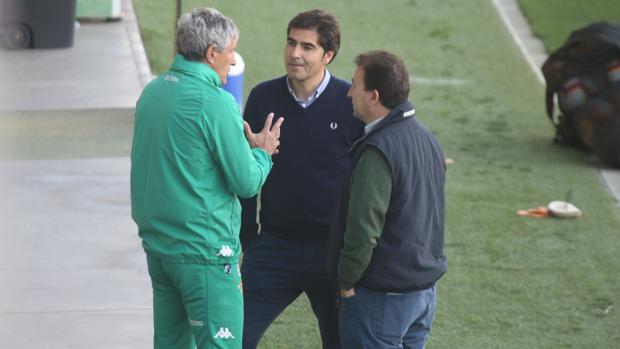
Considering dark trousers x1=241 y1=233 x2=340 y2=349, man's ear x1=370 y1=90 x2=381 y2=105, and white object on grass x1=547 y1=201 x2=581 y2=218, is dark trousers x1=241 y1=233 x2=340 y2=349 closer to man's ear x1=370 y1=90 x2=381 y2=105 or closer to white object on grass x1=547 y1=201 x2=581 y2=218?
man's ear x1=370 y1=90 x2=381 y2=105

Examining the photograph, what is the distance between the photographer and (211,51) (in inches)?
186

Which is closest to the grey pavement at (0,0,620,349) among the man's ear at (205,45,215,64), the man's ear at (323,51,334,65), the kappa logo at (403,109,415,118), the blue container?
the blue container

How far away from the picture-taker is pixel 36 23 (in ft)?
44.7

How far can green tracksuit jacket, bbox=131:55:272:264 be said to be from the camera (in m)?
4.70

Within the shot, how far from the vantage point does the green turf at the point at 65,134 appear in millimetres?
Result: 10367

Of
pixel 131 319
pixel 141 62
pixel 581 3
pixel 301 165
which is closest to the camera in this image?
pixel 301 165

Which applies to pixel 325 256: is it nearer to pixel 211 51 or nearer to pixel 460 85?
pixel 211 51

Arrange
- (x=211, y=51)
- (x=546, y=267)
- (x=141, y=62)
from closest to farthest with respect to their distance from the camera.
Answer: (x=211, y=51) < (x=546, y=267) < (x=141, y=62)

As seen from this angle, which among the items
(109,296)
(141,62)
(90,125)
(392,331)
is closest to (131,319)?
(109,296)

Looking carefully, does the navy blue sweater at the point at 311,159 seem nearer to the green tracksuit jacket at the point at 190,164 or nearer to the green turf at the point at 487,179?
the green tracksuit jacket at the point at 190,164

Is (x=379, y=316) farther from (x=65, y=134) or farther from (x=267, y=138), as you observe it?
(x=65, y=134)

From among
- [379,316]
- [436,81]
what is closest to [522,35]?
[436,81]

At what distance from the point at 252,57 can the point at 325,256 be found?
30.1ft

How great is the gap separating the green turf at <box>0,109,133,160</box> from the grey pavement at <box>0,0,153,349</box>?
148 mm
